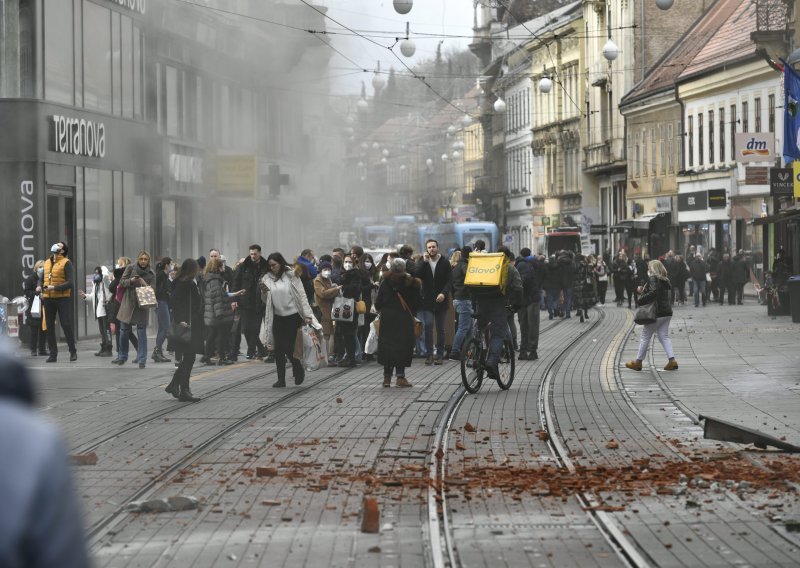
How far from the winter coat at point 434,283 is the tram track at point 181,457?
3015 mm

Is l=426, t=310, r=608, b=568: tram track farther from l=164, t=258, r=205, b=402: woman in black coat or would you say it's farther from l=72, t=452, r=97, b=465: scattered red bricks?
l=164, t=258, r=205, b=402: woman in black coat

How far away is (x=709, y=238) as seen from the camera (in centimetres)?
5534

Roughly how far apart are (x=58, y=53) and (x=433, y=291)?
11.6 metres

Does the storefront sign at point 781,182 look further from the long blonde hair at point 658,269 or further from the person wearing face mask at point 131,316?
the person wearing face mask at point 131,316

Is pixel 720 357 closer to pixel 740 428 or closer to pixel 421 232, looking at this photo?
pixel 740 428

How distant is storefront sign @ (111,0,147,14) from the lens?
33.2 m

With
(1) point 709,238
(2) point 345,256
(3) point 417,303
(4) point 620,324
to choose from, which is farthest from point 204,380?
(1) point 709,238

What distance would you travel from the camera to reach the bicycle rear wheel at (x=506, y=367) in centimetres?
1675

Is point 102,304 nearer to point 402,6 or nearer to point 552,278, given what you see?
point 402,6

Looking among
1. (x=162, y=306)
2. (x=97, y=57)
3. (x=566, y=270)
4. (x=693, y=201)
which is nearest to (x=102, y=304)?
(x=162, y=306)

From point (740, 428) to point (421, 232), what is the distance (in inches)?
2609

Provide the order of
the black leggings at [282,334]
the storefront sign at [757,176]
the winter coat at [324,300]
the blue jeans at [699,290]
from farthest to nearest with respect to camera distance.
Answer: the storefront sign at [757,176]
the blue jeans at [699,290]
the winter coat at [324,300]
the black leggings at [282,334]

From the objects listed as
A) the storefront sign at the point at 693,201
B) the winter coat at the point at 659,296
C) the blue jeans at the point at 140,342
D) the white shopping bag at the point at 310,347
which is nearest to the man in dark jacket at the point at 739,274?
the storefront sign at the point at 693,201

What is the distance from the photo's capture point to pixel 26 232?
27.4 m
